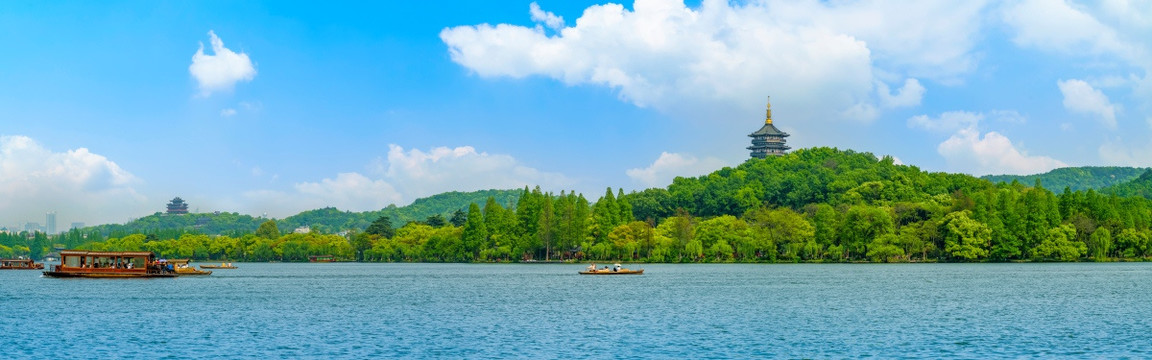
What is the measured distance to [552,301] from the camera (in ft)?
196

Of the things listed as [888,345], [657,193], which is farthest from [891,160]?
[888,345]

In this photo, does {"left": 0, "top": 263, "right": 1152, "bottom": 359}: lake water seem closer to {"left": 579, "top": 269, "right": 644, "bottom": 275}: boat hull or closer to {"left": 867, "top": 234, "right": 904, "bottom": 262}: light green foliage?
{"left": 579, "top": 269, "right": 644, "bottom": 275}: boat hull

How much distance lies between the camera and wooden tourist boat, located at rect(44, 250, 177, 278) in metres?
90.8

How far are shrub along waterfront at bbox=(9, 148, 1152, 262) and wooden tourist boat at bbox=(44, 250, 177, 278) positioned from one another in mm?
53142

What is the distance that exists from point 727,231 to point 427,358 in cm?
9782

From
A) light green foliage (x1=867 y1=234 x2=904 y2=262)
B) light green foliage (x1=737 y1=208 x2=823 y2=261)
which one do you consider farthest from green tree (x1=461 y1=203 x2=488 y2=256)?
light green foliage (x1=867 y1=234 x2=904 y2=262)

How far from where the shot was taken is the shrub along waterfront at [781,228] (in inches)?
4481

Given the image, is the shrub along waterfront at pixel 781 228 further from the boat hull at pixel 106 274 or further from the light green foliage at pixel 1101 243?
the boat hull at pixel 106 274

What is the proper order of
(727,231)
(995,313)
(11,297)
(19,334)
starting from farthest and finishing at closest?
(727,231)
(11,297)
(995,313)
(19,334)

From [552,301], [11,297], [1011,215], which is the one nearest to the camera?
[552,301]

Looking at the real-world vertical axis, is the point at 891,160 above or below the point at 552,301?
above

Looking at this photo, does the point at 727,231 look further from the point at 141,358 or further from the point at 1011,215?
the point at 141,358

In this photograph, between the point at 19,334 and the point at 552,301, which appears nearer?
the point at 19,334

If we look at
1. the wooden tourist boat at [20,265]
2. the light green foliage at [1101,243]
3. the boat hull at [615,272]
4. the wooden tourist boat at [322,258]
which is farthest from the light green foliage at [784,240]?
the wooden tourist boat at [20,265]
